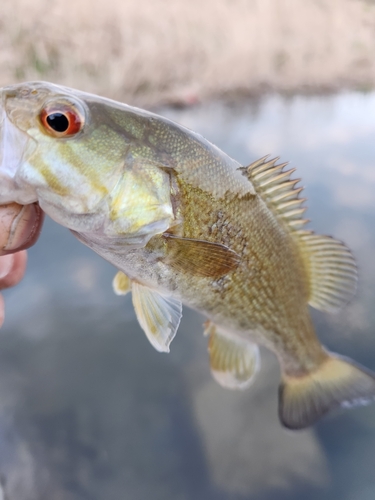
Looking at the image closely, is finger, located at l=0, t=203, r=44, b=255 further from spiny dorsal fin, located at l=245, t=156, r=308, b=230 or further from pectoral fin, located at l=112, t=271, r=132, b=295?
spiny dorsal fin, located at l=245, t=156, r=308, b=230

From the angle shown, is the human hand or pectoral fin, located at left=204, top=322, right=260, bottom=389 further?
pectoral fin, located at left=204, top=322, right=260, bottom=389

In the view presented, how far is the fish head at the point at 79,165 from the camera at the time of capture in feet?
1.63

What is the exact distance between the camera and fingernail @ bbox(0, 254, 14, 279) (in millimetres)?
793

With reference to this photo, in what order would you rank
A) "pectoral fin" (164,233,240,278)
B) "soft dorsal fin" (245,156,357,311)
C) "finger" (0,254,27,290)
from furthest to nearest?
1. "finger" (0,254,27,290)
2. "soft dorsal fin" (245,156,357,311)
3. "pectoral fin" (164,233,240,278)

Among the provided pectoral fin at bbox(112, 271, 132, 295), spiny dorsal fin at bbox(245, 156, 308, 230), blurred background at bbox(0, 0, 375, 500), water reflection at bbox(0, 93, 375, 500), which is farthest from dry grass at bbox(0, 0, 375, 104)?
spiny dorsal fin at bbox(245, 156, 308, 230)

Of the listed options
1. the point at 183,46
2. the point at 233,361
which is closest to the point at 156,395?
the point at 233,361

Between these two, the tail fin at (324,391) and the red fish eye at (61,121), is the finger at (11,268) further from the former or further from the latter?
the tail fin at (324,391)

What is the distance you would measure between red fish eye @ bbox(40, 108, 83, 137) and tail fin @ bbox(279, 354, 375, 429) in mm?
750

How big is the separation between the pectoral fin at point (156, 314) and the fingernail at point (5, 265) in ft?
1.13

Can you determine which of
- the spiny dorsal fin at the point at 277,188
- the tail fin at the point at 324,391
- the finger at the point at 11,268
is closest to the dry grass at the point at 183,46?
the finger at the point at 11,268

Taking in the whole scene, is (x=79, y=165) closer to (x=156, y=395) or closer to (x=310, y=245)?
(x=310, y=245)

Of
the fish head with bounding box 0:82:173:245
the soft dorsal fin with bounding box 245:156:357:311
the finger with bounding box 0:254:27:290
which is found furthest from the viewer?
the finger with bounding box 0:254:27:290

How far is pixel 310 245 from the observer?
0.78 meters

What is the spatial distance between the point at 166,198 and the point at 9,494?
3.42 ft
